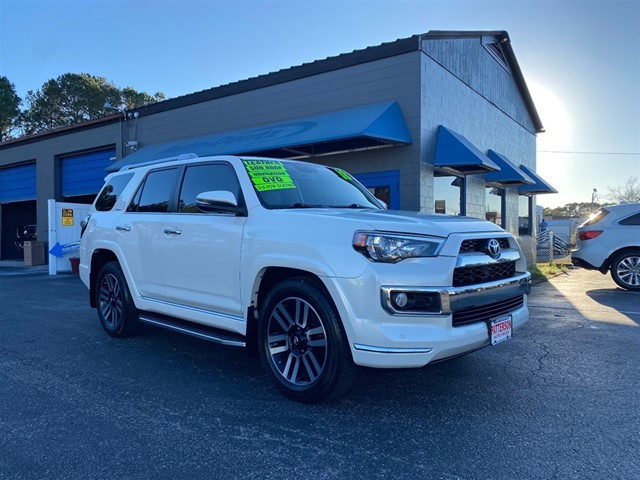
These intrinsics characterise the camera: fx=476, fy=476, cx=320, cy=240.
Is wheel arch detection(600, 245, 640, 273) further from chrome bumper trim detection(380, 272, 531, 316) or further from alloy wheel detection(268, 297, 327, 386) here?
alloy wheel detection(268, 297, 327, 386)

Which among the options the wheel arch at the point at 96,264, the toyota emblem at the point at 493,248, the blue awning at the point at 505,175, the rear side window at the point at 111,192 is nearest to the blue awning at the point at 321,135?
the blue awning at the point at 505,175

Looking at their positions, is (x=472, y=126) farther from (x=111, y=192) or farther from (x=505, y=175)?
(x=111, y=192)

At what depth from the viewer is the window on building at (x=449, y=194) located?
11.8 m

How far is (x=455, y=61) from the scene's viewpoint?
1266 cm

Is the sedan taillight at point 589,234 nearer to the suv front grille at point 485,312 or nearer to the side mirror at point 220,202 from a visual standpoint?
the suv front grille at point 485,312

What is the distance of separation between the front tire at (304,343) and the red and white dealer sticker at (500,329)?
105 centimetres

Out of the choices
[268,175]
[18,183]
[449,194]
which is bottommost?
[268,175]

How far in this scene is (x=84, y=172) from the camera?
1902cm

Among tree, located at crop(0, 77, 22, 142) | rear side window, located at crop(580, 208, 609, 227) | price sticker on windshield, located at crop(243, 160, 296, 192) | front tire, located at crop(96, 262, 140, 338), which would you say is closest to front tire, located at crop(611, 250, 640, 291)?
rear side window, located at crop(580, 208, 609, 227)

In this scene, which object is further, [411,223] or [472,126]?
[472,126]

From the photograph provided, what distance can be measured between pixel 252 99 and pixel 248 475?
40.0ft

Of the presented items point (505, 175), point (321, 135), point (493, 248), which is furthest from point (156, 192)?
point (505, 175)

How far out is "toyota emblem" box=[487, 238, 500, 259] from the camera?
3621 mm

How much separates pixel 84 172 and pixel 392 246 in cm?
1885
